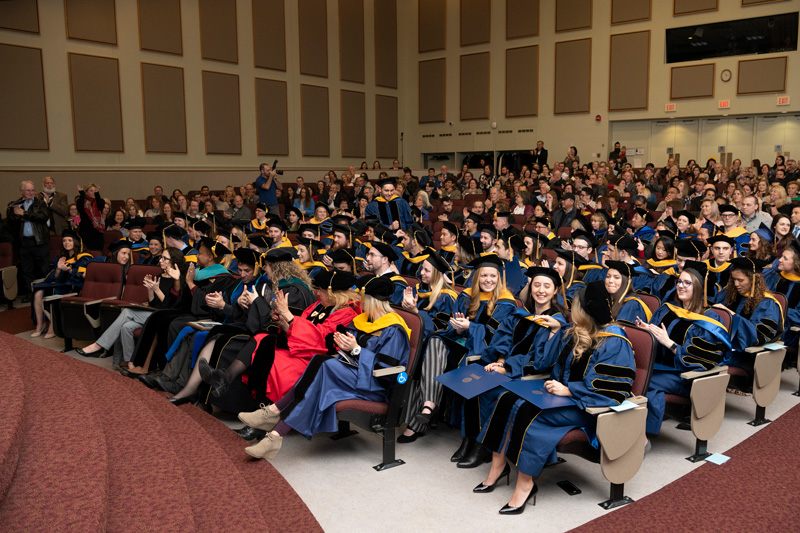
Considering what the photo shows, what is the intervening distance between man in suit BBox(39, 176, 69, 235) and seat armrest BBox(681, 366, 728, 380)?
31.3 ft

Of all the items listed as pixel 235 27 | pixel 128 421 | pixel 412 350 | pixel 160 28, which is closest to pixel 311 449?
pixel 412 350

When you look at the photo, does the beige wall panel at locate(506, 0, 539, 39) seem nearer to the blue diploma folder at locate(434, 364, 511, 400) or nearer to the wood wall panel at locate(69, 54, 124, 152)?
the wood wall panel at locate(69, 54, 124, 152)

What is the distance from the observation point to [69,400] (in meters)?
2.93

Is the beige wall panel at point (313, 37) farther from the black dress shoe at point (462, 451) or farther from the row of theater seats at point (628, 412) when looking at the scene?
the black dress shoe at point (462, 451)

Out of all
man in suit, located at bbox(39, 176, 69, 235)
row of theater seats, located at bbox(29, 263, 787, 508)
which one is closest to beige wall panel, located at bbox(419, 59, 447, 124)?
man in suit, located at bbox(39, 176, 69, 235)

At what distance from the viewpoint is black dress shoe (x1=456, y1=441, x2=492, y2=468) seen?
3.85 m

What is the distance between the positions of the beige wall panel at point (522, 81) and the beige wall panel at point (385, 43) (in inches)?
151

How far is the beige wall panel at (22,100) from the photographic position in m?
13.0

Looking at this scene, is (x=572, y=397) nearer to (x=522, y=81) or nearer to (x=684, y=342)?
(x=684, y=342)

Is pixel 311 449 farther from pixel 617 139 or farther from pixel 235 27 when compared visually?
pixel 617 139

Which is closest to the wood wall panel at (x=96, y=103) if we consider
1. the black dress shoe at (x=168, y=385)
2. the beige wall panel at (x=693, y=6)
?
the black dress shoe at (x=168, y=385)

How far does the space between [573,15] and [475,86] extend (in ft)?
11.9

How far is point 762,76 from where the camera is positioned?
16.2 metres

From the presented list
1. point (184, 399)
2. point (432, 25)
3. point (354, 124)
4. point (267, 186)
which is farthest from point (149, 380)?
point (432, 25)
